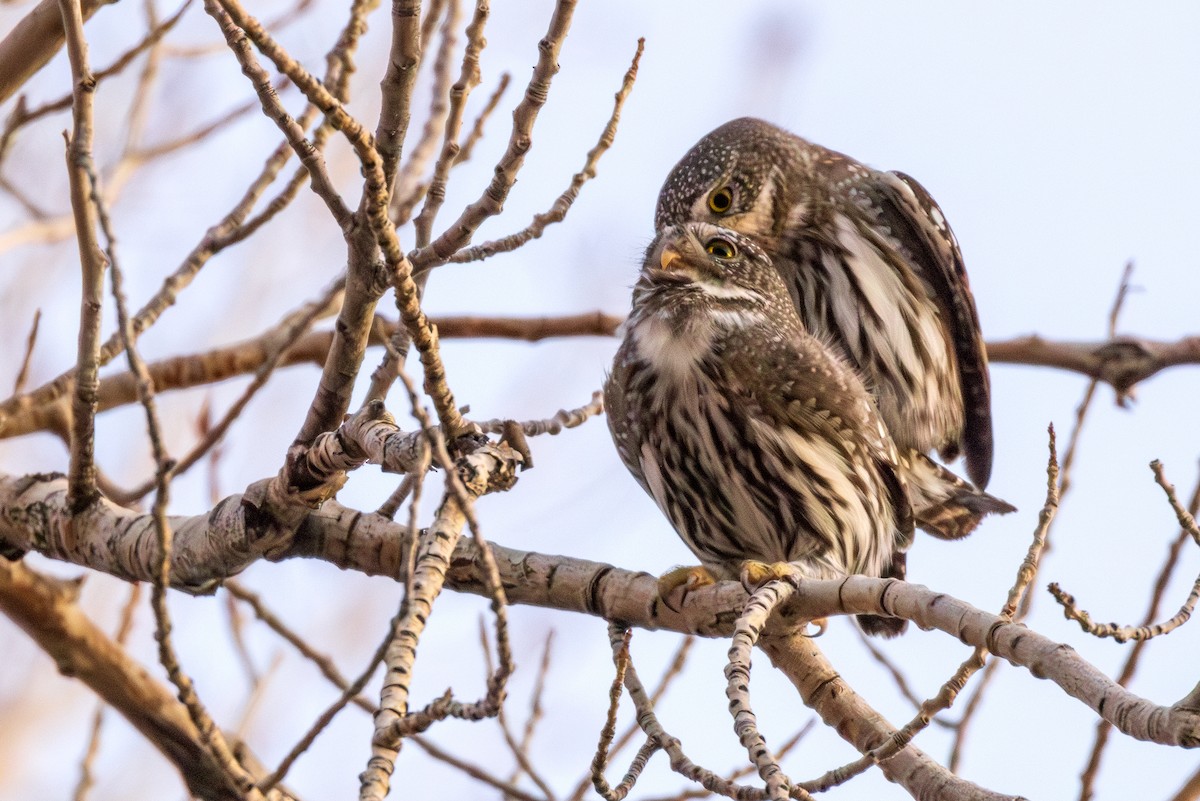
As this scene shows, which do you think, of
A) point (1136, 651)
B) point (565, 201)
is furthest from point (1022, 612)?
point (565, 201)

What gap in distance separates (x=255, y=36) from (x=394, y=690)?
1.20 metres

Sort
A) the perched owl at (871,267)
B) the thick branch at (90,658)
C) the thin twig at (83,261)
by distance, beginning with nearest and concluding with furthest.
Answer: the thin twig at (83,261), the thick branch at (90,658), the perched owl at (871,267)

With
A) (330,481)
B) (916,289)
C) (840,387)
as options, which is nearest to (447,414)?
(330,481)

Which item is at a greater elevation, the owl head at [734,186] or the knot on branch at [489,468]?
the owl head at [734,186]

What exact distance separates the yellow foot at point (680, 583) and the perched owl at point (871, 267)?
1.33 meters

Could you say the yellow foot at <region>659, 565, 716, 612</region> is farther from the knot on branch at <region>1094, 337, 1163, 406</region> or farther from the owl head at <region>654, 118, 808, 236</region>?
the knot on branch at <region>1094, 337, 1163, 406</region>

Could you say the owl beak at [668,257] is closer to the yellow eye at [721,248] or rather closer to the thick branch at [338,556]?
the yellow eye at [721,248]

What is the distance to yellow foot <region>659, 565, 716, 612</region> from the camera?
3678 mm

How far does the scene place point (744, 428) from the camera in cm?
403

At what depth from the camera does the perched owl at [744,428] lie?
4.04m

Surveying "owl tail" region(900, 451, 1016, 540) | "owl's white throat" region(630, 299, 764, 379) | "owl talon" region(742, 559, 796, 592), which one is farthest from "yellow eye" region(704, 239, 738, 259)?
"owl talon" region(742, 559, 796, 592)

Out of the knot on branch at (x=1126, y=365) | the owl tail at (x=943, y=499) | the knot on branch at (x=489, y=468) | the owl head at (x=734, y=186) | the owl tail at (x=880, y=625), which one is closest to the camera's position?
the knot on branch at (x=489, y=468)

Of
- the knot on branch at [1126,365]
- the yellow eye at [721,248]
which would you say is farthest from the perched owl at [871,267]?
the knot on branch at [1126,365]

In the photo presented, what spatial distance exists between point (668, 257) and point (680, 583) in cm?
114
